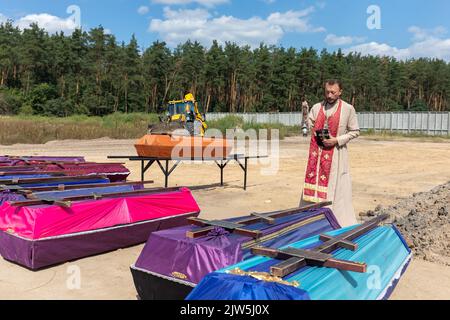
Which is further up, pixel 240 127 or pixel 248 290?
pixel 240 127

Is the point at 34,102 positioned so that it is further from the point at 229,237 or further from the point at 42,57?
the point at 229,237

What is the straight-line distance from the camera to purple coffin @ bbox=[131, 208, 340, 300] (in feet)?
10.3

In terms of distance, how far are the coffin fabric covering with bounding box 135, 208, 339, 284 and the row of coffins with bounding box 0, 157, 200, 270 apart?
4.83 ft

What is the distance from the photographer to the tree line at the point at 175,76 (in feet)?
210

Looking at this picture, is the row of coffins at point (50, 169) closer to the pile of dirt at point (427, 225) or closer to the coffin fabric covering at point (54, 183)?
the coffin fabric covering at point (54, 183)

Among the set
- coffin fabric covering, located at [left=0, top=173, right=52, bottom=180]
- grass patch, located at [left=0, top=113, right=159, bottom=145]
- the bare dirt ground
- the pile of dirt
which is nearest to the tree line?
grass patch, located at [left=0, top=113, right=159, bottom=145]

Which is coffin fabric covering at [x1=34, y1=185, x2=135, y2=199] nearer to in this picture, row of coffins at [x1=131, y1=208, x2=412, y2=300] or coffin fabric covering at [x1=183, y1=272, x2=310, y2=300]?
row of coffins at [x1=131, y1=208, x2=412, y2=300]

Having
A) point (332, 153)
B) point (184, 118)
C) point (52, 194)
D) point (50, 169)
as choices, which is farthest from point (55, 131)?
point (332, 153)

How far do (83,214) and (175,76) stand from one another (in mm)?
67791

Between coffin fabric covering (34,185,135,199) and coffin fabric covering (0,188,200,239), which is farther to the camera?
coffin fabric covering (34,185,135,199)

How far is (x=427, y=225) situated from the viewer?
5.71 meters

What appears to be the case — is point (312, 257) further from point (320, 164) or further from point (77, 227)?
point (77, 227)

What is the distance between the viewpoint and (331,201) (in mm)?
4906

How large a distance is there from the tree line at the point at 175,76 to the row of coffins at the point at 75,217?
2269 inches
